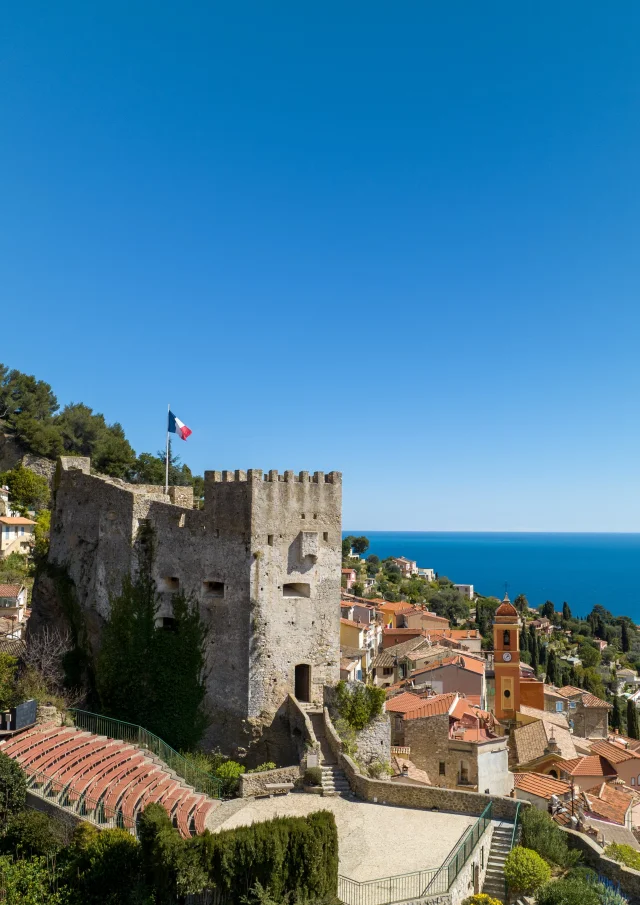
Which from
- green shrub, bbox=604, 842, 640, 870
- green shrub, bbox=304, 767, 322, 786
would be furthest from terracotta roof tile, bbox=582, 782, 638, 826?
green shrub, bbox=304, 767, 322, 786

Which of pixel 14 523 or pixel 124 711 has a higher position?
pixel 14 523

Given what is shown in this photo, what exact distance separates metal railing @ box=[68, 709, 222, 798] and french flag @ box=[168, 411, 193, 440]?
41.0 feet

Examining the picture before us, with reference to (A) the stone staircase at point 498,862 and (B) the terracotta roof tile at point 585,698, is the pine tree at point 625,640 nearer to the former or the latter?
(B) the terracotta roof tile at point 585,698

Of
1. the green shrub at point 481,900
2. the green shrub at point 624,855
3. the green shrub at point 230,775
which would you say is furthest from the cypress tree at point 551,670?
the green shrub at point 481,900

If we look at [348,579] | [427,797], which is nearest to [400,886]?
[427,797]

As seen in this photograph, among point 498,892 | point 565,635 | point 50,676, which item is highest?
point 50,676

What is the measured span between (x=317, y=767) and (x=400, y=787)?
2.92 meters

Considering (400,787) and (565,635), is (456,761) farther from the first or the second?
(565,635)

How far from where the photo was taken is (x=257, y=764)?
2542cm

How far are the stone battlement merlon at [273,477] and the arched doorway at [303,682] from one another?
7160 mm

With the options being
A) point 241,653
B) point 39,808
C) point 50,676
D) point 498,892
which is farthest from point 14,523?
point 498,892

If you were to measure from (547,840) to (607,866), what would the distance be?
159 centimetres

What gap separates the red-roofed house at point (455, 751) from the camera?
2758 centimetres

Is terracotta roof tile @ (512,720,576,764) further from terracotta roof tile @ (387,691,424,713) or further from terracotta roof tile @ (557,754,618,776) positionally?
terracotta roof tile @ (387,691,424,713)
